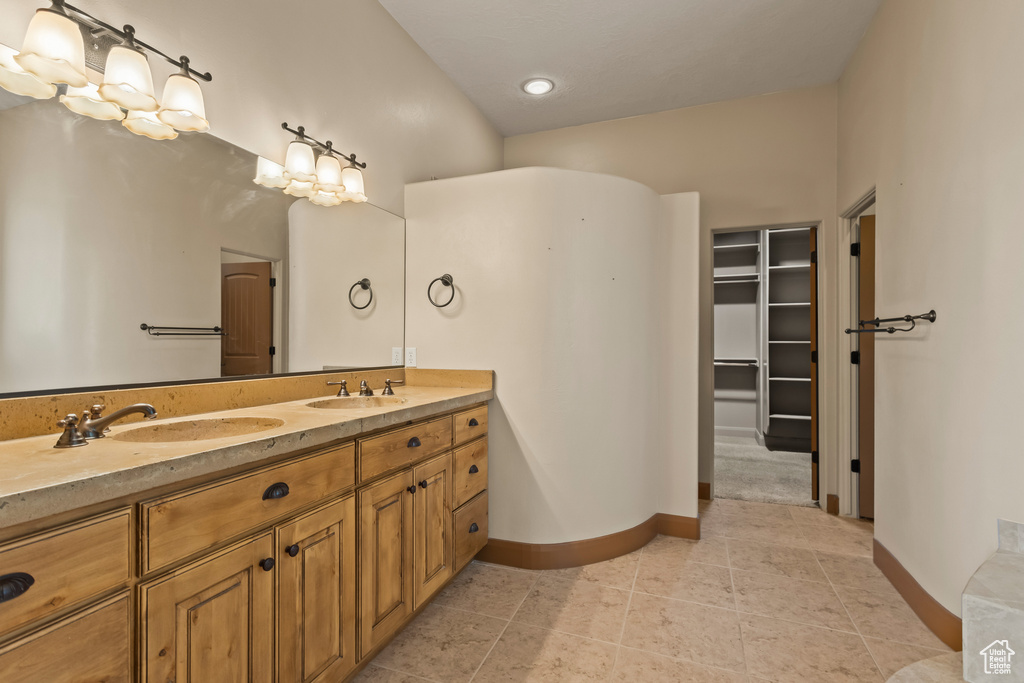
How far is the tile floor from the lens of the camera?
1.75 m

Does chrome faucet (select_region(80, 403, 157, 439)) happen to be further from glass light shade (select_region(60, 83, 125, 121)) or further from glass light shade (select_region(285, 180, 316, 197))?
glass light shade (select_region(285, 180, 316, 197))

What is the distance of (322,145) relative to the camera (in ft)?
7.34

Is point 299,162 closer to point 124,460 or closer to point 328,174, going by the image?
point 328,174

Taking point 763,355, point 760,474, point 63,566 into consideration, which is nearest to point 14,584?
point 63,566

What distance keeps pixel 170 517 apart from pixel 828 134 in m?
4.15

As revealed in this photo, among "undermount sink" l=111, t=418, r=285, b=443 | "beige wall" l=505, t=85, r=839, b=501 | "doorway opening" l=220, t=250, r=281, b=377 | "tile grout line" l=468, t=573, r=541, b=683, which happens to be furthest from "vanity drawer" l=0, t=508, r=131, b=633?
"beige wall" l=505, t=85, r=839, b=501

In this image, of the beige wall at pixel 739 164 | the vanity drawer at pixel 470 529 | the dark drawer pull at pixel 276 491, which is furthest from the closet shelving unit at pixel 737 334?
the dark drawer pull at pixel 276 491

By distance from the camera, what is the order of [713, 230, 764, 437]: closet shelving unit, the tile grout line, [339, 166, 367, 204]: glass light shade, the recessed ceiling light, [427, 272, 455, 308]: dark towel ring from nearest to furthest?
the tile grout line, [339, 166, 367, 204]: glass light shade, [427, 272, 455, 308]: dark towel ring, the recessed ceiling light, [713, 230, 764, 437]: closet shelving unit

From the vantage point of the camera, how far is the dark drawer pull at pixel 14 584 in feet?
2.47

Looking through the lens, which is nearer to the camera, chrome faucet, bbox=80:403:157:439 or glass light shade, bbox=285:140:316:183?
chrome faucet, bbox=80:403:157:439

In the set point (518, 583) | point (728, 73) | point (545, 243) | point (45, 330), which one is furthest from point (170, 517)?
point (728, 73)

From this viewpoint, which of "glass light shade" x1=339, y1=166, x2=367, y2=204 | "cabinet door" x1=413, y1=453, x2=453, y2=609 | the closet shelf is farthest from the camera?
the closet shelf

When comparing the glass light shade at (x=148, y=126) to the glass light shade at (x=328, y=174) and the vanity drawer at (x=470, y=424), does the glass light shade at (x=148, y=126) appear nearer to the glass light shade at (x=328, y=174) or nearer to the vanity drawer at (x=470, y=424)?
the glass light shade at (x=328, y=174)

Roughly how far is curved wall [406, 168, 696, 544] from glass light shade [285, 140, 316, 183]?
74cm
